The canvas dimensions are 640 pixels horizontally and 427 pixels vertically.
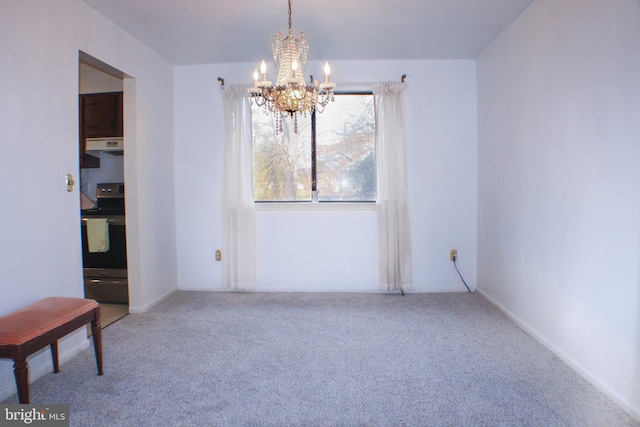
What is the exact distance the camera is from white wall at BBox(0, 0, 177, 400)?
193cm

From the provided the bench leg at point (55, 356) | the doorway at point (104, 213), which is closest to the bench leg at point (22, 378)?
the bench leg at point (55, 356)

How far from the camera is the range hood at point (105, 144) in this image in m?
3.56

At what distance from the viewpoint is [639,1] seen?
5.54 feet

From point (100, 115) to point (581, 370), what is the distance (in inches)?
187

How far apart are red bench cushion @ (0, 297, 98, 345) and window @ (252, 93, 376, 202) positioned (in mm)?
2226

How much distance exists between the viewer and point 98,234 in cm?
344

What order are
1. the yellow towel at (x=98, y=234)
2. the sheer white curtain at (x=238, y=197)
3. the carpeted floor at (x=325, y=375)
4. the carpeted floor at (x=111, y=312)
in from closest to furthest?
the carpeted floor at (x=325, y=375) < the carpeted floor at (x=111, y=312) < the yellow towel at (x=98, y=234) < the sheer white curtain at (x=238, y=197)

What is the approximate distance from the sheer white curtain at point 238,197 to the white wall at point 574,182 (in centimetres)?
258

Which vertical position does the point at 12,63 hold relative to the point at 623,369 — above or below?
above

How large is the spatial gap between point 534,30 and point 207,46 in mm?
2889

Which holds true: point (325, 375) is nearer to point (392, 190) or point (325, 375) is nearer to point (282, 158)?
point (392, 190)

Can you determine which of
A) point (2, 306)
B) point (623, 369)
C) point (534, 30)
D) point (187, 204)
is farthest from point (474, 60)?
point (2, 306)

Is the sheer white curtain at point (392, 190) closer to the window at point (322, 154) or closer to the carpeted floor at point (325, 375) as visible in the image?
the window at point (322, 154)

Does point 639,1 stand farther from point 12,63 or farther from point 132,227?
point 132,227
